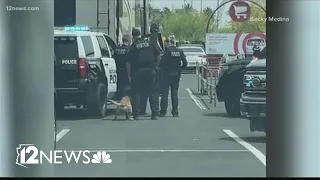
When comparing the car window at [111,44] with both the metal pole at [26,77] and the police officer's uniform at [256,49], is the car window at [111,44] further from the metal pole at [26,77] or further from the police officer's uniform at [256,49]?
the police officer's uniform at [256,49]

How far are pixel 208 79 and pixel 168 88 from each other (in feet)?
1.03

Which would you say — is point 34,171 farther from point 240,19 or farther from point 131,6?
point 240,19

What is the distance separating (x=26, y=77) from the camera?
659 centimetres

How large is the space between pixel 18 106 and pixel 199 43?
1.43 m

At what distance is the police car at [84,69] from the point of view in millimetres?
6637

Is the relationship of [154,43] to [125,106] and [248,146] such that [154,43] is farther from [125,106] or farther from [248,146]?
[248,146]

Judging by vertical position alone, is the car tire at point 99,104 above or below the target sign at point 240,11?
below

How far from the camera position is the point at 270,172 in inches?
268

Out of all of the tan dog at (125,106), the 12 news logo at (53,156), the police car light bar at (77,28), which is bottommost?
the 12 news logo at (53,156)

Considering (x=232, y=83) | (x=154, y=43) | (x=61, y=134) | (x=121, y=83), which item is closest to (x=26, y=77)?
(x=61, y=134)

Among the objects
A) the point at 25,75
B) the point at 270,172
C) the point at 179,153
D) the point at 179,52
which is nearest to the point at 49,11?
the point at 25,75

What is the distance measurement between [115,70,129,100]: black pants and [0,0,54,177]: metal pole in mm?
508

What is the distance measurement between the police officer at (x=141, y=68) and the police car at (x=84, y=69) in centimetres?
14

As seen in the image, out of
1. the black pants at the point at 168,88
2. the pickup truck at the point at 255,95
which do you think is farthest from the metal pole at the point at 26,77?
the pickup truck at the point at 255,95
